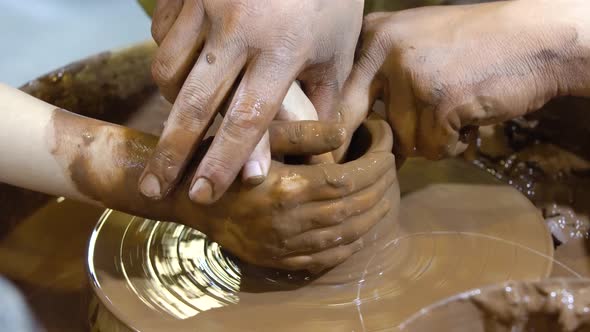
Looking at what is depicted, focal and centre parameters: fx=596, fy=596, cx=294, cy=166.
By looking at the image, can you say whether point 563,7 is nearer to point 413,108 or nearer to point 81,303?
point 413,108

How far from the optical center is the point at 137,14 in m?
3.78

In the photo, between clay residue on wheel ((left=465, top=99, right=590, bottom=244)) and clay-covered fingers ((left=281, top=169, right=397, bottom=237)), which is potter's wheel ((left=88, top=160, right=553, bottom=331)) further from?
clay residue on wheel ((left=465, top=99, right=590, bottom=244))

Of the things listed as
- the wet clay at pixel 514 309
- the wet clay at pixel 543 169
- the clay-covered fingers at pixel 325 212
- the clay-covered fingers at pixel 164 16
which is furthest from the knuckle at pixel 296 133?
the wet clay at pixel 543 169

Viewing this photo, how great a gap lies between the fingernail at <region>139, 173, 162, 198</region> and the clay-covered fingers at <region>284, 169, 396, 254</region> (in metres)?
0.27

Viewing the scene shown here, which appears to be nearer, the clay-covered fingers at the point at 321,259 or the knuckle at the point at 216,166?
the knuckle at the point at 216,166

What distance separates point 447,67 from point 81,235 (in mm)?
1229

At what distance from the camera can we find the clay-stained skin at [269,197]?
3.73 feet

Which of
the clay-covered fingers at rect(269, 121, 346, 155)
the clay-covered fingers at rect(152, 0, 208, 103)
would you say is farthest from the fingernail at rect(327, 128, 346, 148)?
the clay-covered fingers at rect(152, 0, 208, 103)

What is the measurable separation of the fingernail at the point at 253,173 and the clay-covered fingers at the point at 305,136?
0.08 m

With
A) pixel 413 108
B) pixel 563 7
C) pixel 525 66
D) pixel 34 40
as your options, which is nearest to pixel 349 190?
pixel 413 108

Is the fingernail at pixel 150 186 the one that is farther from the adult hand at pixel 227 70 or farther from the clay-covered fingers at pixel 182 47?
the clay-covered fingers at pixel 182 47

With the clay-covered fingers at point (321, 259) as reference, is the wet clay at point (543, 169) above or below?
below

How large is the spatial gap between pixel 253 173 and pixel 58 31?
9.26ft

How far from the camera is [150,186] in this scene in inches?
44.2
